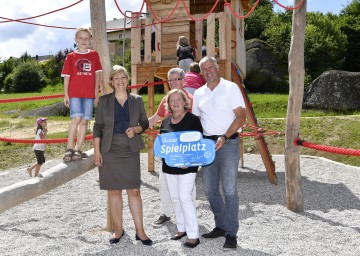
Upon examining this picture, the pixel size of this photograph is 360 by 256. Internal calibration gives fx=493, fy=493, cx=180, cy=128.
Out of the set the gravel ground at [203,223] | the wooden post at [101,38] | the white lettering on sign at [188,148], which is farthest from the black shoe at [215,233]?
the wooden post at [101,38]

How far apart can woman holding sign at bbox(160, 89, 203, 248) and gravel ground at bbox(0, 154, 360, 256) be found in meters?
0.28

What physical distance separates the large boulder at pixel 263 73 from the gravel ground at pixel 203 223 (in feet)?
52.3

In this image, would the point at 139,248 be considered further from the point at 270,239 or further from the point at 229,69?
the point at 229,69

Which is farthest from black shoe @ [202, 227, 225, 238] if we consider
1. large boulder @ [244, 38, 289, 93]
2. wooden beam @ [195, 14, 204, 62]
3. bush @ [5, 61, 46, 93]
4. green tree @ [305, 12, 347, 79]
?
bush @ [5, 61, 46, 93]

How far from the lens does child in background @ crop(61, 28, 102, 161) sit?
477cm

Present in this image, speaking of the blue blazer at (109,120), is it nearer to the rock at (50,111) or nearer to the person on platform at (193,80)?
the person on platform at (193,80)

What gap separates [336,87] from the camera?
19.5m

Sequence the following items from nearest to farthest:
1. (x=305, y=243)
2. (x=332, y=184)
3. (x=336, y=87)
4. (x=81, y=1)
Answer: (x=305, y=243) < (x=81, y=1) < (x=332, y=184) < (x=336, y=87)

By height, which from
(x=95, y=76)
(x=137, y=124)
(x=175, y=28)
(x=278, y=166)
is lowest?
(x=278, y=166)

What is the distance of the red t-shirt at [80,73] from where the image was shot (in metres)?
4.77

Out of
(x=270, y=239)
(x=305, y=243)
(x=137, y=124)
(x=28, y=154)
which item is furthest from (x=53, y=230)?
(x=28, y=154)

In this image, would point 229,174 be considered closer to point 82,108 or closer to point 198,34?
point 82,108

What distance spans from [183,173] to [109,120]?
0.85 metres

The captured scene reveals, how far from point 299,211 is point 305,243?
1.62m
